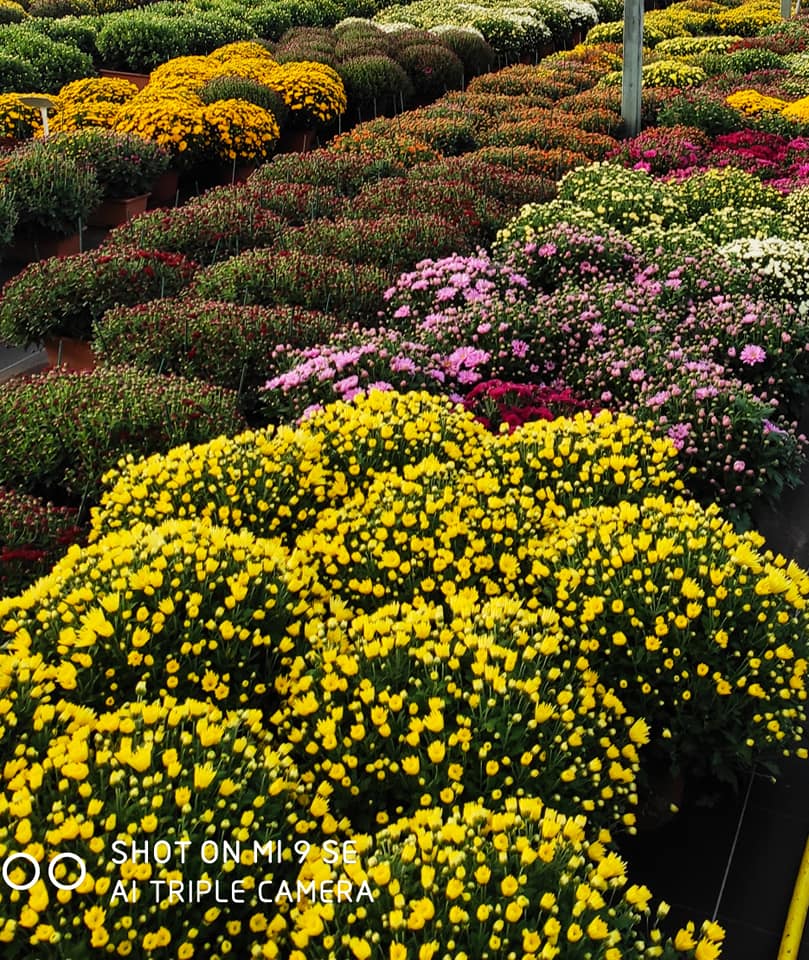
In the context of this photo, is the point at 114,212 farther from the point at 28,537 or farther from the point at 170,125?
the point at 28,537

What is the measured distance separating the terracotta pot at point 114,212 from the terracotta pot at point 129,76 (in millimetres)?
7978

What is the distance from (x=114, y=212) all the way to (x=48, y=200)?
1.61m

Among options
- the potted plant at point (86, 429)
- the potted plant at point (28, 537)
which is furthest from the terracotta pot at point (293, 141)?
the potted plant at point (28, 537)

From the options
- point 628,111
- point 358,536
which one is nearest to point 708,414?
point 358,536

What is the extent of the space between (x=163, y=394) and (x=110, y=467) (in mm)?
553

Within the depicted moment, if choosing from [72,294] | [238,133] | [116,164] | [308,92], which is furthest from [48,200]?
[308,92]

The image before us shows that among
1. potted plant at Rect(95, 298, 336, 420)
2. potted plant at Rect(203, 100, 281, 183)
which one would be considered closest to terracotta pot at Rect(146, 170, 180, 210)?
potted plant at Rect(203, 100, 281, 183)

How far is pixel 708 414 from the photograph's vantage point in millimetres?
5371

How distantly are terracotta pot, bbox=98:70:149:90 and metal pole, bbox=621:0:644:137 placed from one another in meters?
8.51

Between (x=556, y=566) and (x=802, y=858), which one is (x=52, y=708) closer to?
(x=556, y=566)

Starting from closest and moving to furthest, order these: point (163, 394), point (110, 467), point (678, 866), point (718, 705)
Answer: point (718, 705) → point (678, 866) → point (110, 467) → point (163, 394)

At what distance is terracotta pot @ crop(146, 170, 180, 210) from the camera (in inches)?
473

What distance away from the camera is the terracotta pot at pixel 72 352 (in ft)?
23.6

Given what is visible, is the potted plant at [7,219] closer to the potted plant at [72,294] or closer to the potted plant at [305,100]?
the potted plant at [72,294]
